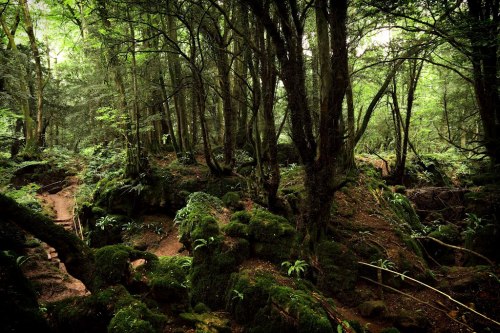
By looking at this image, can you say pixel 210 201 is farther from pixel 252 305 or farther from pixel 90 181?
pixel 90 181

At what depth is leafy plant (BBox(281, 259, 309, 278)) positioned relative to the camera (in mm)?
5739

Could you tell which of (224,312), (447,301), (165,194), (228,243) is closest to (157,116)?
(165,194)

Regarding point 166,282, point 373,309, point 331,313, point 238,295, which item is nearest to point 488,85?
point 373,309

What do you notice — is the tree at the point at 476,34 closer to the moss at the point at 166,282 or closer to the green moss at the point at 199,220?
the green moss at the point at 199,220

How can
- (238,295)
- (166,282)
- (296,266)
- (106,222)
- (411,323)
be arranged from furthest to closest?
(106,222) → (296,266) → (411,323) → (238,295) → (166,282)

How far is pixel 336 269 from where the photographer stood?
650 centimetres

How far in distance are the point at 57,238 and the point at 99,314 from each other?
1476mm

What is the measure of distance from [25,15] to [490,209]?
23.2 m

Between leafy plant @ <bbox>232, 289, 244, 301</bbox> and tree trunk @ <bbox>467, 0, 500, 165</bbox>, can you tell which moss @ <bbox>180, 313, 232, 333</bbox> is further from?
tree trunk @ <bbox>467, 0, 500, 165</bbox>

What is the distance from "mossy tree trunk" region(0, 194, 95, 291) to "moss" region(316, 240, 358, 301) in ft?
15.6

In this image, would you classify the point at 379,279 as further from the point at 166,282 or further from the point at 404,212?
the point at 166,282

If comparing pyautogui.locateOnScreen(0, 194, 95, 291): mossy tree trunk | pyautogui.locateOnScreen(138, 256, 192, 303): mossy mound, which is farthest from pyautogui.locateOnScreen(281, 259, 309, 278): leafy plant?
pyautogui.locateOnScreen(0, 194, 95, 291): mossy tree trunk

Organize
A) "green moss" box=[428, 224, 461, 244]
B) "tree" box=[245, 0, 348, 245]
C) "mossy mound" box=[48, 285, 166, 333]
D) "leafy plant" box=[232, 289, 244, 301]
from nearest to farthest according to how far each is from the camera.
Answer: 1. "mossy mound" box=[48, 285, 166, 333]
2. "leafy plant" box=[232, 289, 244, 301]
3. "tree" box=[245, 0, 348, 245]
4. "green moss" box=[428, 224, 461, 244]

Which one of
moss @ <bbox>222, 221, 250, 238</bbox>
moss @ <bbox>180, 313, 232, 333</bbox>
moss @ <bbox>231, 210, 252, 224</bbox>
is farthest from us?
moss @ <bbox>231, 210, 252, 224</bbox>
